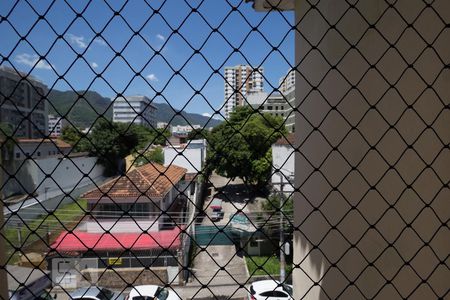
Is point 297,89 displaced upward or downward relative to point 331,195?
upward

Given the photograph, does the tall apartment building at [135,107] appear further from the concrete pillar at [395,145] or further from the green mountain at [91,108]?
the concrete pillar at [395,145]

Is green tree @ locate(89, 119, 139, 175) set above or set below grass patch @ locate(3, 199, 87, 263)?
above

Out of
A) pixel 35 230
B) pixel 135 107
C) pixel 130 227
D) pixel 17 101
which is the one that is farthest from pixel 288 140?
pixel 130 227

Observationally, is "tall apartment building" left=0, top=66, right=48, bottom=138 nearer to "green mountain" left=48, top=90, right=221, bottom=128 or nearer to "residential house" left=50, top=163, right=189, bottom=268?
"green mountain" left=48, top=90, right=221, bottom=128

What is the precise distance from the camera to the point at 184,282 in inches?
246

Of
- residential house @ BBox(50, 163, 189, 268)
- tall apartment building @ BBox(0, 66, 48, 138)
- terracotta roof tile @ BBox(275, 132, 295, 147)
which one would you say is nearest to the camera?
tall apartment building @ BBox(0, 66, 48, 138)

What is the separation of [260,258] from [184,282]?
1.74 m

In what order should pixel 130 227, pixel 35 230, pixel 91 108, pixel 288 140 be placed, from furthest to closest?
1. pixel 130 227
2. pixel 288 140
3. pixel 91 108
4. pixel 35 230

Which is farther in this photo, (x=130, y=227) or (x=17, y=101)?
(x=130, y=227)

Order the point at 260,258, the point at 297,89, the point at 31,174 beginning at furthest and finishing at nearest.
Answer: the point at 31,174 → the point at 260,258 → the point at 297,89

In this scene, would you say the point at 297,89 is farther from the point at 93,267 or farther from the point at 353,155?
the point at 93,267

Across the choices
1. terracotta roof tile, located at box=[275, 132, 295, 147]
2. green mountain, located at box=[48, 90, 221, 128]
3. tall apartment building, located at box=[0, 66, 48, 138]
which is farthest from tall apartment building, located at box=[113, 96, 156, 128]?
terracotta roof tile, located at box=[275, 132, 295, 147]

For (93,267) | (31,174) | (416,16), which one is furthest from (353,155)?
(31,174)

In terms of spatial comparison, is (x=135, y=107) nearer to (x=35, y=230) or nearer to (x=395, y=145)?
(x=35, y=230)
